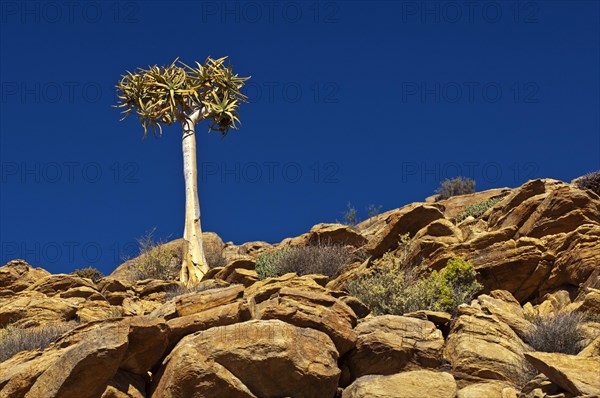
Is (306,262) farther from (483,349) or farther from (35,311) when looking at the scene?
(483,349)

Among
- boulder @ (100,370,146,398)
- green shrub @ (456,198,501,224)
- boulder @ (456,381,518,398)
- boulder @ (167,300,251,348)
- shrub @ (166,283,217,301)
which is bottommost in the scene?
boulder @ (456,381,518,398)

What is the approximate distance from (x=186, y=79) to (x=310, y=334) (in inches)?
699

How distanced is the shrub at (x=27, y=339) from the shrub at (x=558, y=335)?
27.1 ft

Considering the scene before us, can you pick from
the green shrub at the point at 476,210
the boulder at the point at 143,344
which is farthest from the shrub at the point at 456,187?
the boulder at the point at 143,344

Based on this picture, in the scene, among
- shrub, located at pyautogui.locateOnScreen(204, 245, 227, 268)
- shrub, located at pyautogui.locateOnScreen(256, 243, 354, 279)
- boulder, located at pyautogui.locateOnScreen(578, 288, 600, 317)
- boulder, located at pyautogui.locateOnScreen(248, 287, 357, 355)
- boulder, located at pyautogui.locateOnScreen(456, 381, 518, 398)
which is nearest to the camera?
boulder, located at pyautogui.locateOnScreen(456, 381, 518, 398)

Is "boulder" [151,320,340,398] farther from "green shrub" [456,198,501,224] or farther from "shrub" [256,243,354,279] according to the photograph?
"green shrub" [456,198,501,224]

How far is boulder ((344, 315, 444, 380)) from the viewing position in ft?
45.2

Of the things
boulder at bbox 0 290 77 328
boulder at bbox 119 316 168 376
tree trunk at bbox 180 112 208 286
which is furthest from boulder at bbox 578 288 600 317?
tree trunk at bbox 180 112 208 286

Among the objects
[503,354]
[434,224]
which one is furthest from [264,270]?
[503,354]

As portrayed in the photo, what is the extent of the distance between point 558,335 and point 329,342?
3696mm

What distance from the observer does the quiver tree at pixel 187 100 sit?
28891 millimetres

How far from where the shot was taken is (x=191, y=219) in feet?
92.0

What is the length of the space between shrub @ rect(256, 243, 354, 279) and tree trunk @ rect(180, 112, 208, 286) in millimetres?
3318

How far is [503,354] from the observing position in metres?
→ 13.4
